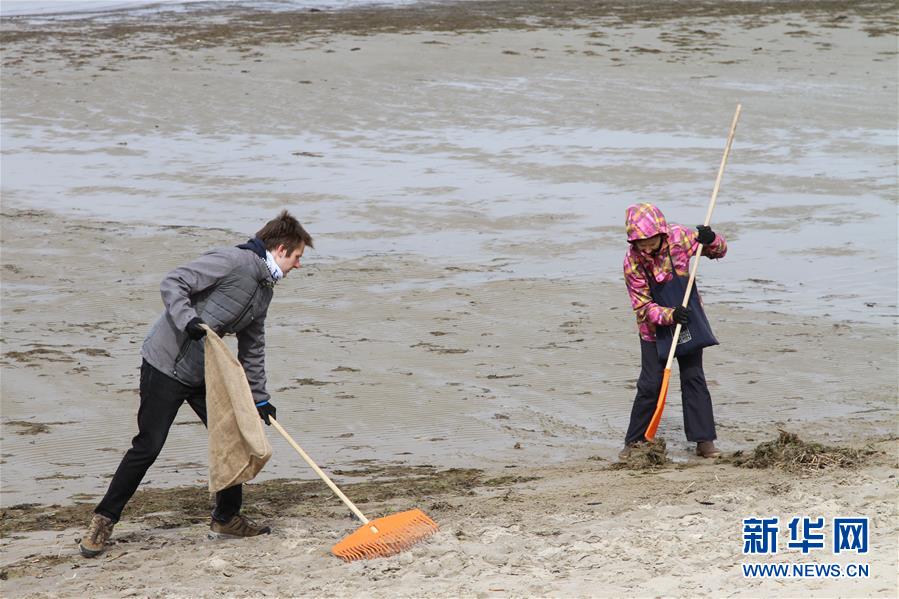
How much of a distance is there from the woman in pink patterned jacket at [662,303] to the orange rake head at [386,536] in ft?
6.02

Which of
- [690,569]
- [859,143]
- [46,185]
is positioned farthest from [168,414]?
[859,143]

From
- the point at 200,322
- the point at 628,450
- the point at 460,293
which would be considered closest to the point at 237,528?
the point at 200,322

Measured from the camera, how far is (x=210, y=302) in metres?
5.58

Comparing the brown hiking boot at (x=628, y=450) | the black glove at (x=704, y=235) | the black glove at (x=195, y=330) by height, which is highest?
the black glove at (x=195, y=330)

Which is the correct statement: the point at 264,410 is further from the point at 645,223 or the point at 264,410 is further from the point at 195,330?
the point at 645,223

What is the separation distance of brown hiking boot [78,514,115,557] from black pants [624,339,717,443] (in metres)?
3.06

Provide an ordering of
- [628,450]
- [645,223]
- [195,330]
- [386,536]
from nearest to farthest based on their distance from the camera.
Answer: [195,330], [386,536], [645,223], [628,450]

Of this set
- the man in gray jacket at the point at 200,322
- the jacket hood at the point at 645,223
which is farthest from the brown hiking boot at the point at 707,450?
the man in gray jacket at the point at 200,322

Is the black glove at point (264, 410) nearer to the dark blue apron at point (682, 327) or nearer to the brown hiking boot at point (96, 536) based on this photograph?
the brown hiking boot at point (96, 536)

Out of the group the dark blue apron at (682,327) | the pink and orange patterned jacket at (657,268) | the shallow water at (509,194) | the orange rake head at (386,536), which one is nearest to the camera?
the orange rake head at (386,536)

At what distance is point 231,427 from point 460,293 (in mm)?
5107

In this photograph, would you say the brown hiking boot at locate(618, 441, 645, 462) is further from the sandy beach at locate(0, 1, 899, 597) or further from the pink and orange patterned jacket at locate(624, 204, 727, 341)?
the pink and orange patterned jacket at locate(624, 204, 727, 341)

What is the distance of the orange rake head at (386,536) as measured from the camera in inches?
216

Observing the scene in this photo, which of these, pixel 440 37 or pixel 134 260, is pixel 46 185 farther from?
pixel 440 37
